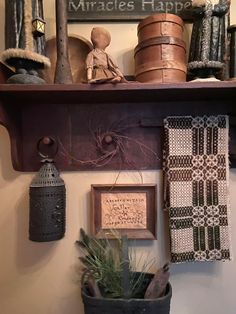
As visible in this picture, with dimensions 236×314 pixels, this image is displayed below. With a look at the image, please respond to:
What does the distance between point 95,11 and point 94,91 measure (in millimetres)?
290

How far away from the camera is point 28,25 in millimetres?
664

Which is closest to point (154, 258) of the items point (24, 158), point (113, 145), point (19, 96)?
point (113, 145)

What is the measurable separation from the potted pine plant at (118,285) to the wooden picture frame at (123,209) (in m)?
0.04

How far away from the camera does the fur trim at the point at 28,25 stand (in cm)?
66

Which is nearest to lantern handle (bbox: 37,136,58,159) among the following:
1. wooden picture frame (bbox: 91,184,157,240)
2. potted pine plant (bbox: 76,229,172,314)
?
wooden picture frame (bbox: 91,184,157,240)

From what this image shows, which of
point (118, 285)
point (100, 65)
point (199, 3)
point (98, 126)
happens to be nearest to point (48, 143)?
point (98, 126)

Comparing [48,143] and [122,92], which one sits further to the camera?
[48,143]

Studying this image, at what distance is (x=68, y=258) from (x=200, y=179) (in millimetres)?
443

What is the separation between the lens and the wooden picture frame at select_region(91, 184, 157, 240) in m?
0.80

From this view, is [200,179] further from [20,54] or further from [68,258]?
[20,54]

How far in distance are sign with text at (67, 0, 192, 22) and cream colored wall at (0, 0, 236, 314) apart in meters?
0.03

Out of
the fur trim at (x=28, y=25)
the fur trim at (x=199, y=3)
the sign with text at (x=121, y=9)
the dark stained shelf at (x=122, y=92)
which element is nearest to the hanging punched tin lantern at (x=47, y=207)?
the dark stained shelf at (x=122, y=92)

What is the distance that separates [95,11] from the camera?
0.79 m

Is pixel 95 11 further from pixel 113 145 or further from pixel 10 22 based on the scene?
pixel 113 145
